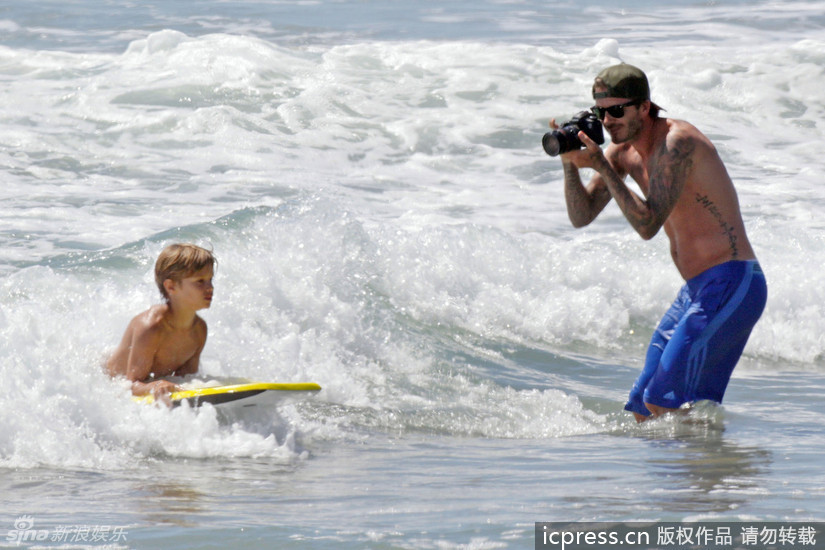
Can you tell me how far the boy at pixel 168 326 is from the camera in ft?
14.9

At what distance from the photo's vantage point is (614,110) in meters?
4.27

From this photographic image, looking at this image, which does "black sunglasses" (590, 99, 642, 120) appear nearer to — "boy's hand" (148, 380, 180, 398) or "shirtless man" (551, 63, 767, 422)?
"shirtless man" (551, 63, 767, 422)

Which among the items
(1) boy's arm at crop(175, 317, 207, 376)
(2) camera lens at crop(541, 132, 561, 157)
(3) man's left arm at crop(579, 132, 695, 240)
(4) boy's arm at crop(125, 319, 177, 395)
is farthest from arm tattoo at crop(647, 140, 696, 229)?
(4) boy's arm at crop(125, 319, 177, 395)

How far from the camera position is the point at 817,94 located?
49.1ft

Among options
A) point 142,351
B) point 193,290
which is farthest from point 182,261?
point 142,351

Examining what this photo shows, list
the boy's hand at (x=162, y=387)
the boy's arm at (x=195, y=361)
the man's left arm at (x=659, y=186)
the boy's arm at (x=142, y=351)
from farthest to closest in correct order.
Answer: the boy's arm at (x=195, y=361) → the boy's arm at (x=142, y=351) → the boy's hand at (x=162, y=387) → the man's left arm at (x=659, y=186)

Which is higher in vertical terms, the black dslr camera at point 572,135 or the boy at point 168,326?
the black dslr camera at point 572,135

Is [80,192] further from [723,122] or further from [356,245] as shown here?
[723,122]

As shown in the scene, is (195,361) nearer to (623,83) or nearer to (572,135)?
(572,135)

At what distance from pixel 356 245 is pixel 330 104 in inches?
223

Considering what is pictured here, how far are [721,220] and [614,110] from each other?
2.10ft

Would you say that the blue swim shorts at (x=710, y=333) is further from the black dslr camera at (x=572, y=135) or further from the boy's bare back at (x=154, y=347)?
the boy's bare back at (x=154, y=347)

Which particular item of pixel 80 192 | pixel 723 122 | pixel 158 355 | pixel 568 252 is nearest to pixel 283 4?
pixel 723 122

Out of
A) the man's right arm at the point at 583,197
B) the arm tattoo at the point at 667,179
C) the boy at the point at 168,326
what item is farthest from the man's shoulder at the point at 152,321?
the arm tattoo at the point at 667,179
